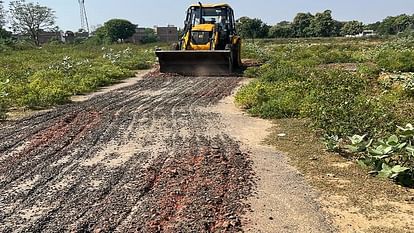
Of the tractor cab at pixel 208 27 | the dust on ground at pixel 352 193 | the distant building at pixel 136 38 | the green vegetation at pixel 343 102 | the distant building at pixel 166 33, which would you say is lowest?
the distant building at pixel 136 38

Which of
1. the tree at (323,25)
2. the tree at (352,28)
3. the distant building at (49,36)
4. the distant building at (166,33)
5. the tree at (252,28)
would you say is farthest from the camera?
the distant building at (49,36)

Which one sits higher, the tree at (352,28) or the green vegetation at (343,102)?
the green vegetation at (343,102)

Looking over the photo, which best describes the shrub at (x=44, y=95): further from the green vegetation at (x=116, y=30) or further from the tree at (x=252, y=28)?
the green vegetation at (x=116, y=30)

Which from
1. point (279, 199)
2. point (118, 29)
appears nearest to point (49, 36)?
point (118, 29)

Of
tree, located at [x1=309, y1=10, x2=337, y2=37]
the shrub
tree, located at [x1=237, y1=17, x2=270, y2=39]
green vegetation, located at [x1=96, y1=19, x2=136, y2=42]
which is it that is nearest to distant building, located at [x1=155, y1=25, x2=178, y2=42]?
green vegetation, located at [x1=96, y1=19, x2=136, y2=42]

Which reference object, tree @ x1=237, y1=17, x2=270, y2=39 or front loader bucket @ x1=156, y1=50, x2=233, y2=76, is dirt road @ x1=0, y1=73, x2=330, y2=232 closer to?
front loader bucket @ x1=156, y1=50, x2=233, y2=76

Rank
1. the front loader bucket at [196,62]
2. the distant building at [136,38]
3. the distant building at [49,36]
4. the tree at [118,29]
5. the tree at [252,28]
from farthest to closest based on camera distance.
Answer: the distant building at [49,36] < the distant building at [136,38] < the tree at [118,29] < the tree at [252,28] < the front loader bucket at [196,62]

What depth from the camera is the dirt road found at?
4102 millimetres

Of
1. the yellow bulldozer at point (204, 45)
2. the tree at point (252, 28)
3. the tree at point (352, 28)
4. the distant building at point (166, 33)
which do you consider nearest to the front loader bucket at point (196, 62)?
the yellow bulldozer at point (204, 45)

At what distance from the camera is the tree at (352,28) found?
6831cm

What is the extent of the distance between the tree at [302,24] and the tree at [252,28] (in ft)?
18.6

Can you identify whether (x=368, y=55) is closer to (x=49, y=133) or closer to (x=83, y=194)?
(x=49, y=133)

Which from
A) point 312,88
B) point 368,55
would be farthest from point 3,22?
point 312,88

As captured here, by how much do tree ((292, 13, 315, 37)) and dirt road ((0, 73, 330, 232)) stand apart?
5936cm
